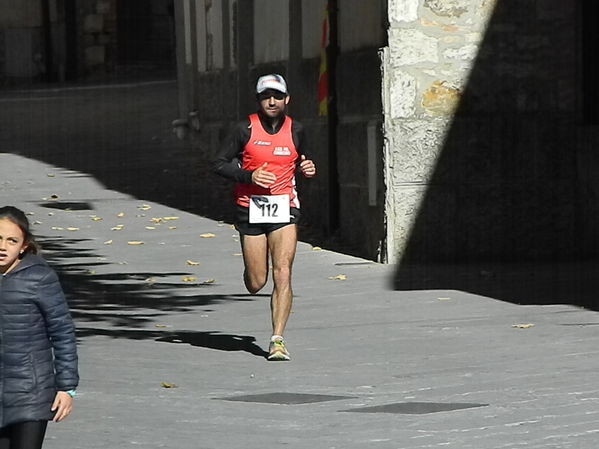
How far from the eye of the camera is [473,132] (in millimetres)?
15742

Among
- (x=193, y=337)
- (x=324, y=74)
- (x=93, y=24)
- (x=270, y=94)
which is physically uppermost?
(x=270, y=94)

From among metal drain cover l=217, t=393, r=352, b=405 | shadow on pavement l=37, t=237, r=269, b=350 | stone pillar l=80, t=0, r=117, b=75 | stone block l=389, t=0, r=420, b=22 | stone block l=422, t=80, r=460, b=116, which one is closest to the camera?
metal drain cover l=217, t=393, r=352, b=405

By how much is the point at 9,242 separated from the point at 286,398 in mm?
3280

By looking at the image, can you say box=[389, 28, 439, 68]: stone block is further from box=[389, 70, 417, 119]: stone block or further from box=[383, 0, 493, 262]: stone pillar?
box=[389, 70, 417, 119]: stone block

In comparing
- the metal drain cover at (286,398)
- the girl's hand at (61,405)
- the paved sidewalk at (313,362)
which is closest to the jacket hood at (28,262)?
the girl's hand at (61,405)

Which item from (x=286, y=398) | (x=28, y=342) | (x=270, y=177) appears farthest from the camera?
(x=270, y=177)

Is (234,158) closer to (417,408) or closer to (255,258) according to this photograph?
(255,258)

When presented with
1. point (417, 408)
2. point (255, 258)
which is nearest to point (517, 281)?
point (255, 258)

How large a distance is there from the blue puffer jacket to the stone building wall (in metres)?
9.63

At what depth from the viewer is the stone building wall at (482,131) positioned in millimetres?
15555

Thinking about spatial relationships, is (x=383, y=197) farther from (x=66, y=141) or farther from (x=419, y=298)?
(x=66, y=141)

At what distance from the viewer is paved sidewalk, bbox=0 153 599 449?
314 inches

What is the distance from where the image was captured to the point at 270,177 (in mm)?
10664

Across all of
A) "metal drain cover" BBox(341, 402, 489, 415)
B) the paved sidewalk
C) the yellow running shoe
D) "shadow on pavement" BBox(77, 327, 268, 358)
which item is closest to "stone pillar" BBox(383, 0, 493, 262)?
the paved sidewalk
